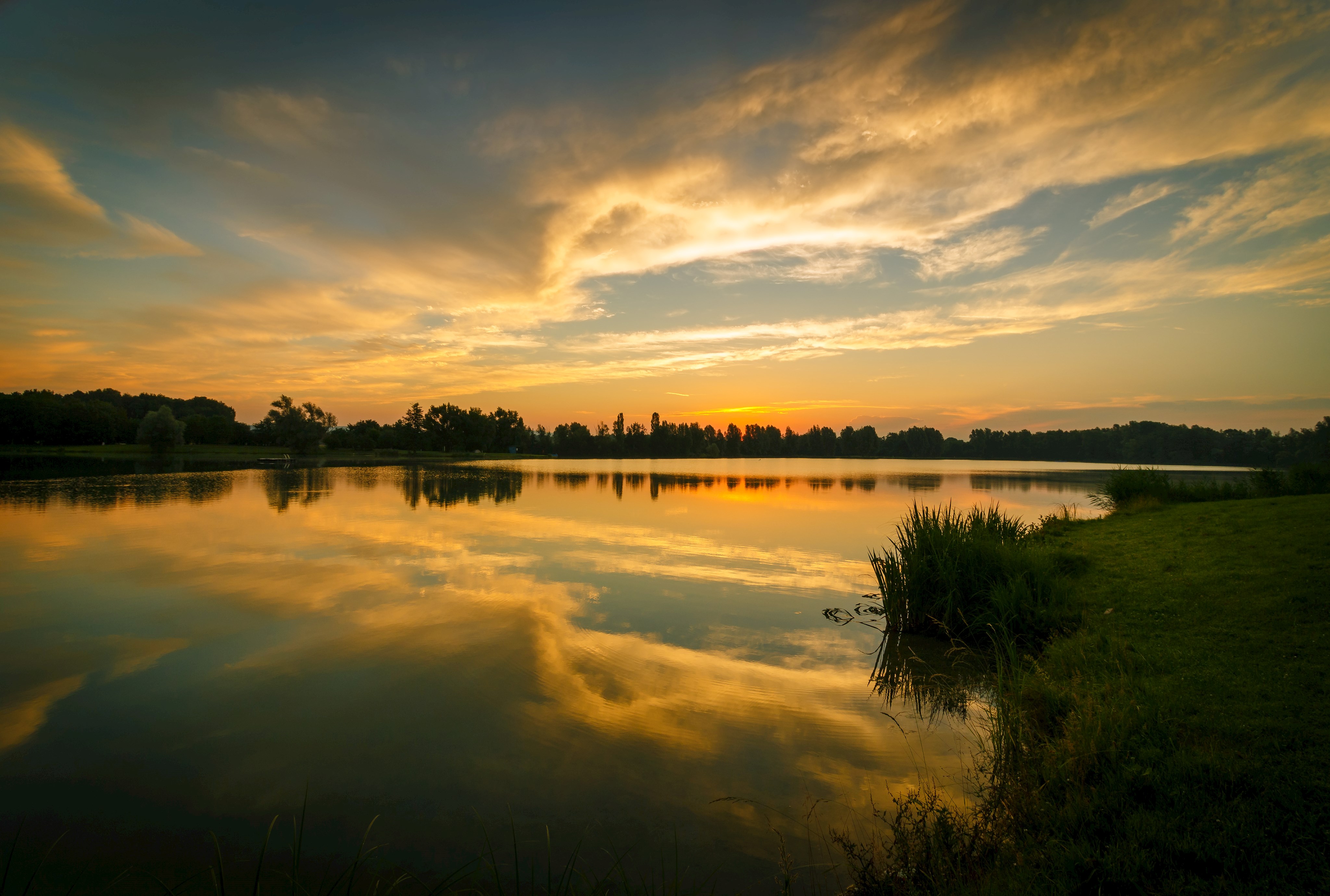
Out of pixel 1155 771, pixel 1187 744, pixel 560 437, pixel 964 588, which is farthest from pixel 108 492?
pixel 560 437

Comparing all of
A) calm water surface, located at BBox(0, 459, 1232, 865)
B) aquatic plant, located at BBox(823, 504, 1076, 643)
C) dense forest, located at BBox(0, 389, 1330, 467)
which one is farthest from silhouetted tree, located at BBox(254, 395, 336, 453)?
aquatic plant, located at BBox(823, 504, 1076, 643)

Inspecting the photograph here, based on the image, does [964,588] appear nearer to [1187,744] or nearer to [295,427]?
[1187,744]

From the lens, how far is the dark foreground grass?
354 centimetres

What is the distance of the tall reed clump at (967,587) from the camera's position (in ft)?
31.3

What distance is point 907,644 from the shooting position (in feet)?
32.7

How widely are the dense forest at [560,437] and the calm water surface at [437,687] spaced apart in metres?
27.5

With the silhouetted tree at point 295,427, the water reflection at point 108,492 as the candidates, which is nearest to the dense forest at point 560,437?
the silhouetted tree at point 295,427

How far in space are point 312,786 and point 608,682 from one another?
3582mm

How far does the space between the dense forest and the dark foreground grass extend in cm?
2459

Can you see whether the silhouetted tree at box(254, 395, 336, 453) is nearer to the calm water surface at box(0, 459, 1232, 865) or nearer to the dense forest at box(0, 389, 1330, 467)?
the dense forest at box(0, 389, 1330, 467)

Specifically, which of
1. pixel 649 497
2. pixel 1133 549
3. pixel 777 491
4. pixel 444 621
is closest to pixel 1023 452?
pixel 777 491

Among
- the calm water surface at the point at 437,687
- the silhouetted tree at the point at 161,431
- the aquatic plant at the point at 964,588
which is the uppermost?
the silhouetted tree at the point at 161,431

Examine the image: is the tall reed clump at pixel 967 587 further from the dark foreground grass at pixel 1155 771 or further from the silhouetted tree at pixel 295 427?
the silhouetted tree at pixel 295 427

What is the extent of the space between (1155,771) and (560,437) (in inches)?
6602
